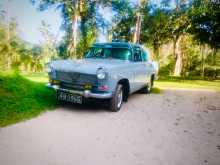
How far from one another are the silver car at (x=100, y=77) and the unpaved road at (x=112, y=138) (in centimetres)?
54

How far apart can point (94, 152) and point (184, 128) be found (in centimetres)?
267

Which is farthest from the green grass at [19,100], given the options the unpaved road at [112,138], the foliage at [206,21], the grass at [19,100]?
the foliage at [206,21]

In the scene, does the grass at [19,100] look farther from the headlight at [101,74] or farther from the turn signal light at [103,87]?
the headlight at [101,74]

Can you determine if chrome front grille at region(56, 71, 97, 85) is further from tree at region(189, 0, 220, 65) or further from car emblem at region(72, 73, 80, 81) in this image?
tree at region(189, 0, 220, 65)

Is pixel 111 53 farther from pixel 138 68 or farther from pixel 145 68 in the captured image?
pixel 145 68

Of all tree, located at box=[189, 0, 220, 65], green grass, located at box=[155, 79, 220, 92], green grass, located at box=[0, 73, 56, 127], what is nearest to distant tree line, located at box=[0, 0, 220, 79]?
tree, located at box=[189, 0, 220, 65]

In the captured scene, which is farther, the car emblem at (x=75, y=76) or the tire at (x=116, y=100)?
the tire at (x=116, y=100)

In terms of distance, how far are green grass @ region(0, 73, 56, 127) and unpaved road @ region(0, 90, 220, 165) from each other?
0.34 meters

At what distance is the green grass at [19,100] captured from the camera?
5875 mm

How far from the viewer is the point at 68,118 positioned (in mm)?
6121

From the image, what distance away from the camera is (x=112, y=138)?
4.94 m

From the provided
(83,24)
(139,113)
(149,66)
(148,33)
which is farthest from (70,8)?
(139,113)

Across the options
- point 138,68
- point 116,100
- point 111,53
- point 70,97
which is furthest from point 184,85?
point 70,97

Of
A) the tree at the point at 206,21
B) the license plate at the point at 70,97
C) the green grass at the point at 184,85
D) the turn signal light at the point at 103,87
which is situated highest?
the tree at the point at 206,21
